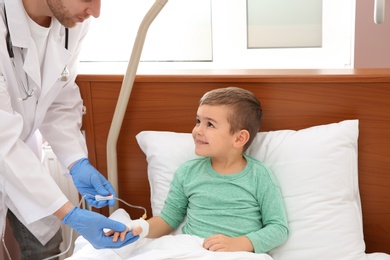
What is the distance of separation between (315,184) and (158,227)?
0.49m

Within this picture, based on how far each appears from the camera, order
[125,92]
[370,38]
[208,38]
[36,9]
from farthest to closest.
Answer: [208,38], [370,38], [125,92], [36,9]

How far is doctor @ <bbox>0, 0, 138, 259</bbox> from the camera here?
1.56 m

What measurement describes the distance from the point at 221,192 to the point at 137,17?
50.7 inches

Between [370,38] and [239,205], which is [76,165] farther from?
[370,38]

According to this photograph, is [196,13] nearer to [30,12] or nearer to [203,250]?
[30,12]

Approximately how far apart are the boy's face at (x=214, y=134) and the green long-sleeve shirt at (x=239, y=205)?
0.27 feet

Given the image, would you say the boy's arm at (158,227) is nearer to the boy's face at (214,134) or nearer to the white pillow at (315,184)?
the white pillow at (315,184)

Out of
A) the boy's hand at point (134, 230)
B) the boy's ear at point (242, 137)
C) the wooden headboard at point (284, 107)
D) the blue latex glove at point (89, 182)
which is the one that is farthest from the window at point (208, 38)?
the boy's hand at point (134, 230)

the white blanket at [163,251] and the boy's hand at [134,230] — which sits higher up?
the boy's hand at [134,230]

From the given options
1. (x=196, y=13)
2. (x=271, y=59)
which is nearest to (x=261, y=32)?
(x=271, y=59)

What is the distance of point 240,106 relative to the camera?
1.67 meters

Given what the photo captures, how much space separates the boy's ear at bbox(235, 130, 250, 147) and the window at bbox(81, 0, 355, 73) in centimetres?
93

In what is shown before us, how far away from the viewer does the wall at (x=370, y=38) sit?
2388 mm

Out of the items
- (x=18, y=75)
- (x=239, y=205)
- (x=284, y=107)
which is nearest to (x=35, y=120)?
(x=18, y=75)
